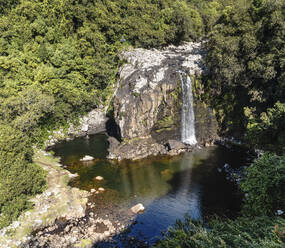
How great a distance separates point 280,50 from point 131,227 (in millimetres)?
30117

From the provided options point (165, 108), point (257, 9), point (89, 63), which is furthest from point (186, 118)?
point (89, 63)

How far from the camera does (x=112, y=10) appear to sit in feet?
171

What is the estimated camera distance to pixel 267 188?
12.8m

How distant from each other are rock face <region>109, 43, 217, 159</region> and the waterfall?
0.73 meters

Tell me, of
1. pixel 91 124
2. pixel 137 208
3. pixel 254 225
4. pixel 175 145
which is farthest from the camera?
pixel 91 124

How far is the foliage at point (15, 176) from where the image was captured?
19766 millimetres

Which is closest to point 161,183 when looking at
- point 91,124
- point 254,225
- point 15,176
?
point 15,176

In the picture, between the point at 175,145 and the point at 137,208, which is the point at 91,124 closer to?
the point at 175,145

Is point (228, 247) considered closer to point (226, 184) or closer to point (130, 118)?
point (226, 184)

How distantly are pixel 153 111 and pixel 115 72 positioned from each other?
19.2m

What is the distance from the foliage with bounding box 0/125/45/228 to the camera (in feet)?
64.8

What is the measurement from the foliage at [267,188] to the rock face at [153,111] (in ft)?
64.8

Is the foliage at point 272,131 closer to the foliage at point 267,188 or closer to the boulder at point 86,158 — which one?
the foliage at point 267,188

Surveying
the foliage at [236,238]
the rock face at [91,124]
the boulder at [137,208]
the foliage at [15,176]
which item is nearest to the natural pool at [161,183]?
the boulder at [137,208]
